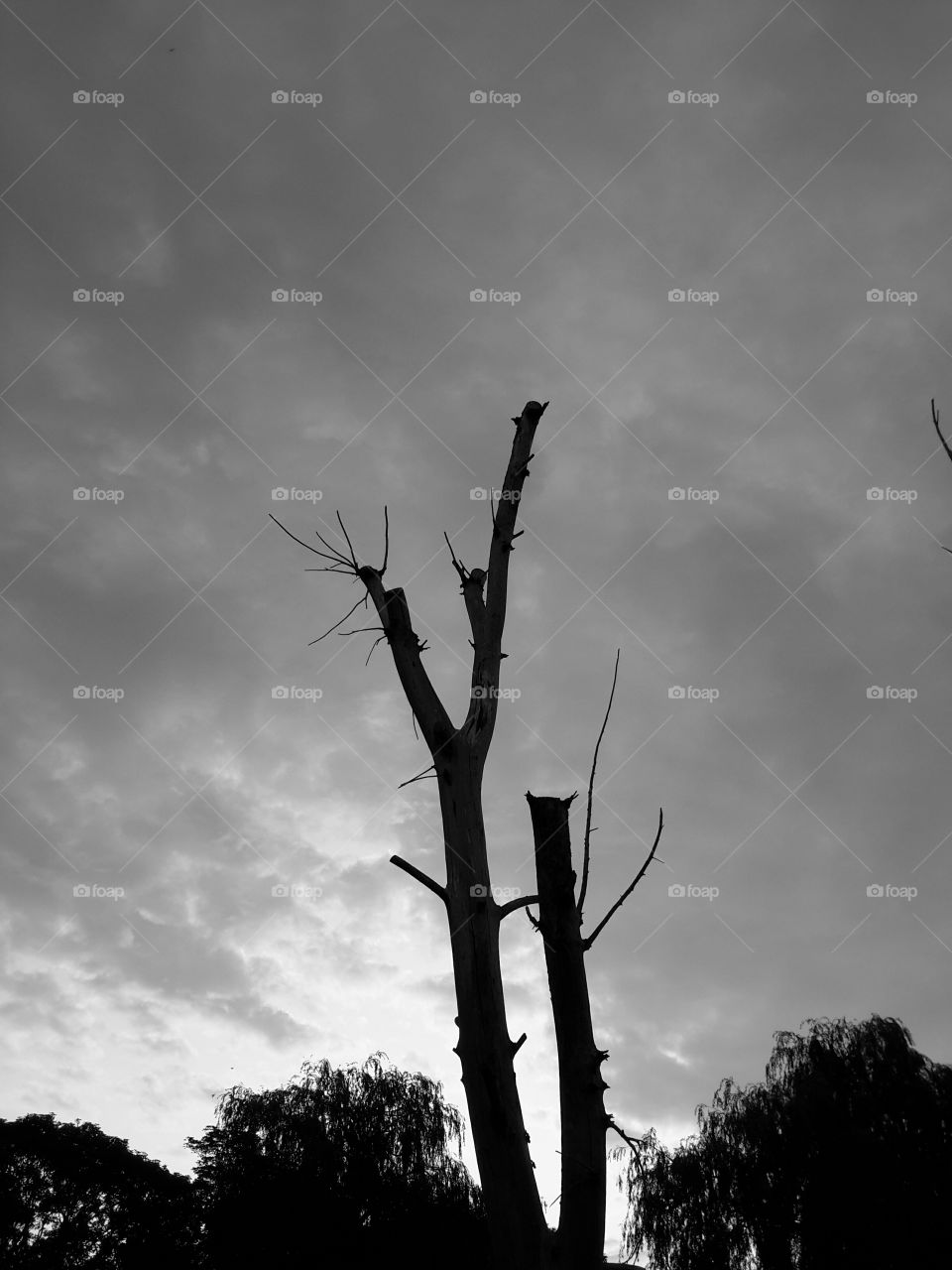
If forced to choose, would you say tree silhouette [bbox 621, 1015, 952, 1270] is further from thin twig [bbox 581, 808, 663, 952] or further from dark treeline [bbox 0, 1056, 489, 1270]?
thin twig [bbox 581, 808, 663, 952]

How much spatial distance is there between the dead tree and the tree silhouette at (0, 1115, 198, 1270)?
42.3 meters

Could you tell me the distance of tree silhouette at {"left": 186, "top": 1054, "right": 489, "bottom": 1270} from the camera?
25.1m

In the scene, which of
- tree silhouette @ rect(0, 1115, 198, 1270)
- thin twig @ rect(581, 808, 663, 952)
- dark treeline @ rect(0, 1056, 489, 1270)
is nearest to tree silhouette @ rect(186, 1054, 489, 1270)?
dark treeline @ rect(0, 1056, 489, 1270)

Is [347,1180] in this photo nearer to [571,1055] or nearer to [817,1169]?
[817,1169]

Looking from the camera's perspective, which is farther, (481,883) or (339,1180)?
(339,1180)

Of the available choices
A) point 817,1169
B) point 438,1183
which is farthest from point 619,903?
point 438,1183

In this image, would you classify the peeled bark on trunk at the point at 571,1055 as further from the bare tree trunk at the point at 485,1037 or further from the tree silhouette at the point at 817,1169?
the tree silhouette at the point at 817,1169

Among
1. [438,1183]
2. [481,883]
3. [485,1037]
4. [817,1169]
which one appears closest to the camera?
[485,1037]

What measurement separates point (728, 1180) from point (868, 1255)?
A: 2983mm

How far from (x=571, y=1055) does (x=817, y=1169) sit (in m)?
19.2

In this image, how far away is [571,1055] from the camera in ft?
10.1

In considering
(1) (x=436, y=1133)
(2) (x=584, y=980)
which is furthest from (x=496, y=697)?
(1) (x=436, y=1133)

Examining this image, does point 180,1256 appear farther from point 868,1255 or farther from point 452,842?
point 452,842

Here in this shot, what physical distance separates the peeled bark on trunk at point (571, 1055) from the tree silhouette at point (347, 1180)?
25597mm
